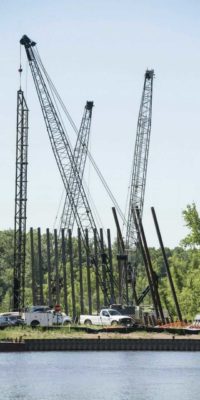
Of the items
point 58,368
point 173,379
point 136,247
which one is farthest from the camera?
point 136,247

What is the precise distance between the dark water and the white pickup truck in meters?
18.5

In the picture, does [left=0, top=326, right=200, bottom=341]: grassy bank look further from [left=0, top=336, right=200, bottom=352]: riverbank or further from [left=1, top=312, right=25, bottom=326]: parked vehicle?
[left=1, top=312, right=25, bottom=326]: parked vehicle

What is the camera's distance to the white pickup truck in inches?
5719

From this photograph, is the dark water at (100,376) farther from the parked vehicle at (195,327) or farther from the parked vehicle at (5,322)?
the parked vehicle at (5,322)

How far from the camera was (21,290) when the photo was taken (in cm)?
17275

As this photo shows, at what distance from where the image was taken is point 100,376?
106 meters

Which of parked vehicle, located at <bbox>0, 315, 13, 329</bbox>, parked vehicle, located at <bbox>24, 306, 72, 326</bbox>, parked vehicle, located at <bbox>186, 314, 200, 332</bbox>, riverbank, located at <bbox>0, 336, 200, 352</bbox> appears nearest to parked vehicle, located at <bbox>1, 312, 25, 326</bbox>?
parked vehicle, located at <bbox>0, 315, 13, 329</bbox>

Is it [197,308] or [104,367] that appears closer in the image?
[104,367]

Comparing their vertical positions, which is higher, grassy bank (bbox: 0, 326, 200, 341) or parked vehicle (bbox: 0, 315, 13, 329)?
parked vehicle (bbox: 0, 315, 13, 329)

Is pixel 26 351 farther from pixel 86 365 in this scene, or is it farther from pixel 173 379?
pixel 173 379

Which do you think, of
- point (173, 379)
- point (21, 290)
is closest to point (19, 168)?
point (21, 290)

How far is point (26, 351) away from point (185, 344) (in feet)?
53.0

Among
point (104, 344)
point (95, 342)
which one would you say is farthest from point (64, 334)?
point (104, 344)

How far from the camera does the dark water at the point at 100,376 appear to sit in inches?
3647
